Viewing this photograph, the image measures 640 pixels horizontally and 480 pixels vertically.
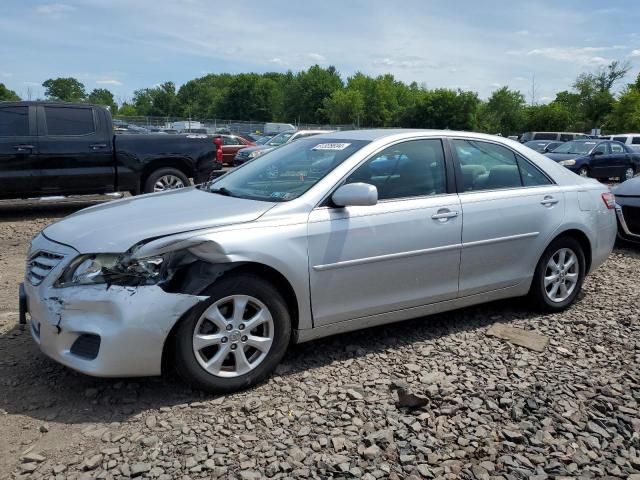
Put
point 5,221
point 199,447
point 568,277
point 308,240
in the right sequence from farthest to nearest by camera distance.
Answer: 1. point 5,221
2. point 568,277
3. point 308,240
4. point 199,447

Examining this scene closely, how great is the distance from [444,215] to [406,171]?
16.6 inches

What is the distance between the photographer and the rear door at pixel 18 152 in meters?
8.84

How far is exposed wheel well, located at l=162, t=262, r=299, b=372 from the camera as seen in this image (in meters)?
3.27

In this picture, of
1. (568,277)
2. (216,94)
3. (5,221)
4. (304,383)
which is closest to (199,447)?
(304,383)

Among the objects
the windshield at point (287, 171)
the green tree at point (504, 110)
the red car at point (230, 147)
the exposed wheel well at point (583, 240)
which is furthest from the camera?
the green tree at point (504, 110)

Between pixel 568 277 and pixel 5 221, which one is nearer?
pixel 568 277

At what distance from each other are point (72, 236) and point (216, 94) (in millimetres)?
123804

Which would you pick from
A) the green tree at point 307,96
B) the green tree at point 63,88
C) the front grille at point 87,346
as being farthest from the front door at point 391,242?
the green tree at point 63,88

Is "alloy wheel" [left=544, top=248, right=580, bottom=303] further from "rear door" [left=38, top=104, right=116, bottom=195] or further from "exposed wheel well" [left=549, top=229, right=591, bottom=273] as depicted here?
"rear door" [left=38, top=104, right=116, bottom=195]

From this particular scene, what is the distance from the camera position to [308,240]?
11.8 ft

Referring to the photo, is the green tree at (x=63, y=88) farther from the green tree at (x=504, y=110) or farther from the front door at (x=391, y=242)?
the front door at (x=391, y=242)

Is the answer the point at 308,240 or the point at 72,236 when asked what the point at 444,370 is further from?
the point at 72,236

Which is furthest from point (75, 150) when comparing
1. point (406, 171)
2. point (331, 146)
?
point (406, 171)

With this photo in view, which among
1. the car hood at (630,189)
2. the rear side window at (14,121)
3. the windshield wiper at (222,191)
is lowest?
the car hood at (630,189)
